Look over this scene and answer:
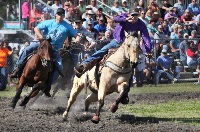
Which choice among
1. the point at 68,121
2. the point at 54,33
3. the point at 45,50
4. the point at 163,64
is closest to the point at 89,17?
the point at 163,64

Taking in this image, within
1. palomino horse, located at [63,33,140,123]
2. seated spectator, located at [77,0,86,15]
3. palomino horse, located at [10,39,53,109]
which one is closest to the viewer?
palomino horse, located at [63,33,140,123]

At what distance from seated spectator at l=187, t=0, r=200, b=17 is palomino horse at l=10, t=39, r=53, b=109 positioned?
40.9 ft

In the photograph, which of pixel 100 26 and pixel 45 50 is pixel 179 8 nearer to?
pixel 100 26

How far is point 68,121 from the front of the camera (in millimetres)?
14086

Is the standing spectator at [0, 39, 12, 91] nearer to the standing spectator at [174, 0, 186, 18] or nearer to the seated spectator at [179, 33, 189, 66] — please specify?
the seated spectator at [179, 33, 189, 66]

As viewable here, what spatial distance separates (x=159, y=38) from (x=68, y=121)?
458 inches

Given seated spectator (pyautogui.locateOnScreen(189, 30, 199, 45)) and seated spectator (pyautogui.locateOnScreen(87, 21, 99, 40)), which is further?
seated spectator (pyautogui.locateOnScreen(189, 30, 199, 45))

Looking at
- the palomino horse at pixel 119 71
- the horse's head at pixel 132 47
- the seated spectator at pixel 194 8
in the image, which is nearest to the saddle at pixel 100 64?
the palomino horse at pixel 119 71

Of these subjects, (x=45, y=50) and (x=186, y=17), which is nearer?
(x=45, y=50)

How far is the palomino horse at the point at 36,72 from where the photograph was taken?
16.1 m

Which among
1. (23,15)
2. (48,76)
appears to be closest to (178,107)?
(48,76)

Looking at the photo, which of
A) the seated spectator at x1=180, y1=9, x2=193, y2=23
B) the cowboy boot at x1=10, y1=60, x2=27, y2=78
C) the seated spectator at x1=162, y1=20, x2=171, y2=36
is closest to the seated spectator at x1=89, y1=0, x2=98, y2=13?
the seated spectator at x1=162, y1=20, x2=171, y2=36

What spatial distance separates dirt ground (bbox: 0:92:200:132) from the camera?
40.6ft

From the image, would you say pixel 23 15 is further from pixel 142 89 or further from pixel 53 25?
pixel 53 25
